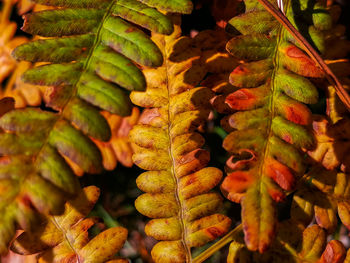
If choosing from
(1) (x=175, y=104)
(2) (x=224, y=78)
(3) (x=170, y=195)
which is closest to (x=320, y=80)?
(2) (x=224, y=78)

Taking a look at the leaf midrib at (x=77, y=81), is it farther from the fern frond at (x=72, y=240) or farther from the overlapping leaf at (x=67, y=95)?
the fern frond at (x=72, y=240)

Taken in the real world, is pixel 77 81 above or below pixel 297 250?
above

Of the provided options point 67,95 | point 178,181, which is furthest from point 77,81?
point 178,181

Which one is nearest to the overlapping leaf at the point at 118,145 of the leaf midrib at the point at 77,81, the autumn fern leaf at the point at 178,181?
the autumn fern leaf at the point at 178,181

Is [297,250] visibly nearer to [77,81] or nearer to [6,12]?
[77,81]

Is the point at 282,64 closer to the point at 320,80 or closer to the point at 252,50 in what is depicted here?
the point at 252,50

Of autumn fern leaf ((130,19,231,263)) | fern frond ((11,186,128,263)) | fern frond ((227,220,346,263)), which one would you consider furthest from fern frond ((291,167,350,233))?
fern frond ((11,186,128,263))
